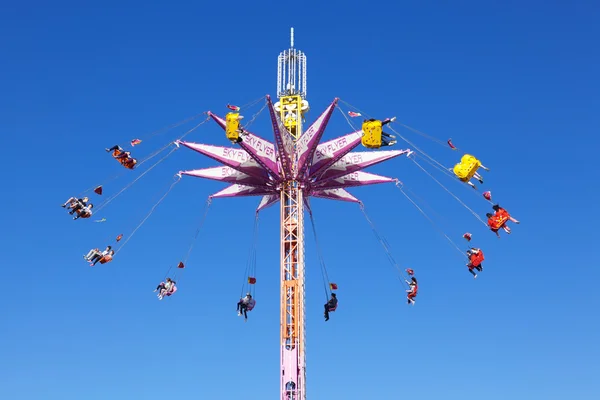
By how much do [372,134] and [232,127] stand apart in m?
6.55

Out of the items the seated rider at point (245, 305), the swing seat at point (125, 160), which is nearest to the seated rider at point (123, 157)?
the swing seat at point (125, 160)

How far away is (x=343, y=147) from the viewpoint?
1834 inches

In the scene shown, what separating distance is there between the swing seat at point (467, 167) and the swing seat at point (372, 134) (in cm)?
396

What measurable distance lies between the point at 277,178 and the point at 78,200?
1041 centimetres

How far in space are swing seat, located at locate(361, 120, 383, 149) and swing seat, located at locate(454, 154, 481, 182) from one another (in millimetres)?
3962

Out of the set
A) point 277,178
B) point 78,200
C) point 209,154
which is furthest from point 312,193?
point 78,200

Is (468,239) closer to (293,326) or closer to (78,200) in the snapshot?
(293,326)

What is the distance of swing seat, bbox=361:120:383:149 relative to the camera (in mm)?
42250

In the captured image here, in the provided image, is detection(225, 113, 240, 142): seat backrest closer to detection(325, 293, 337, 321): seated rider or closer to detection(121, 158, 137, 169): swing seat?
detection(121, 158, 137, 169): swing seat

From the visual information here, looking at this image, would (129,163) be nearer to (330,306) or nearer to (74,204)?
(74,204)

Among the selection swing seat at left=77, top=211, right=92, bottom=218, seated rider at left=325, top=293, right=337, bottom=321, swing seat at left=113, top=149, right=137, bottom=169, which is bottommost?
seated rider at left=325, top=293, right=337, bottom=321

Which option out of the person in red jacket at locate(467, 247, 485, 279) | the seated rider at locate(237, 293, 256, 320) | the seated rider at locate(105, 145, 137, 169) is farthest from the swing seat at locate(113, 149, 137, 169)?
the person in red jacket at locate(467, 247, 485, 279)

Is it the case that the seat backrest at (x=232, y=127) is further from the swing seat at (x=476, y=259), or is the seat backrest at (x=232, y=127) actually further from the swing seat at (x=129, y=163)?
the swing seat at (x=476, y=259)

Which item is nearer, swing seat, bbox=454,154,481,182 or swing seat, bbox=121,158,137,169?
swing seat, bbox=454,154,481,182
